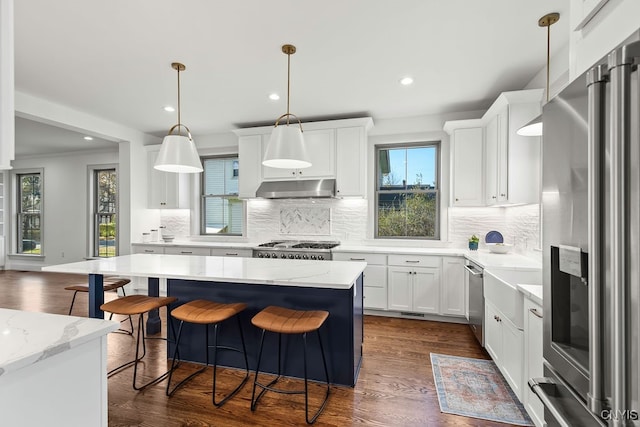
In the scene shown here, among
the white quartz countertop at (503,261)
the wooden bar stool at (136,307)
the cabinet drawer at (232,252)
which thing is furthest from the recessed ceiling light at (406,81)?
the wooden bar stool at (136,307)

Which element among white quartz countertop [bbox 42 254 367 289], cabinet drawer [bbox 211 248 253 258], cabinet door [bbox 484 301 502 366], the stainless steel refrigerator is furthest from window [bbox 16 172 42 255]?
the stainless steel refrigerator

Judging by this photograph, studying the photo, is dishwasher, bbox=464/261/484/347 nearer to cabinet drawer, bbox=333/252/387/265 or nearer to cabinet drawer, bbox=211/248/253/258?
cabinet drawer, bbox=333/252/387/265

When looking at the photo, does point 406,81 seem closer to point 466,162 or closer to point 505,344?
point 466,162

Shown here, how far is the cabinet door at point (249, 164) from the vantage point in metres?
4.64

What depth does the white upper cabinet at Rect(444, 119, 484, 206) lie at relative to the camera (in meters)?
3.81

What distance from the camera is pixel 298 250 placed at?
4.00 m

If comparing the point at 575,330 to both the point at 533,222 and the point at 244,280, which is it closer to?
the point at 244,280

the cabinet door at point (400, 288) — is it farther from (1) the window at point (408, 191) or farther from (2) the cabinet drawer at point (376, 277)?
(1) the window at point (408, 191)

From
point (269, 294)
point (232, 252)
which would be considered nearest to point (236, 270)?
point (269, 294)

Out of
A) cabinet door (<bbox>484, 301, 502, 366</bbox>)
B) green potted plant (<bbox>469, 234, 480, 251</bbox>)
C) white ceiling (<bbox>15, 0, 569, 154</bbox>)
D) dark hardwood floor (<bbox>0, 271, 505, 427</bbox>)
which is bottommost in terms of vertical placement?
dark hardwood floor (<bbox>0, 271, 505, 427</bbox>)

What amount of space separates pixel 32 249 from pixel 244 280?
836cm

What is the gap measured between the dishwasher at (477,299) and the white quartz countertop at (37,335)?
288cm

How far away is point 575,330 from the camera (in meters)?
1.00

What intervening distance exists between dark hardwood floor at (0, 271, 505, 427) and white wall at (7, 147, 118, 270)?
4801mm
